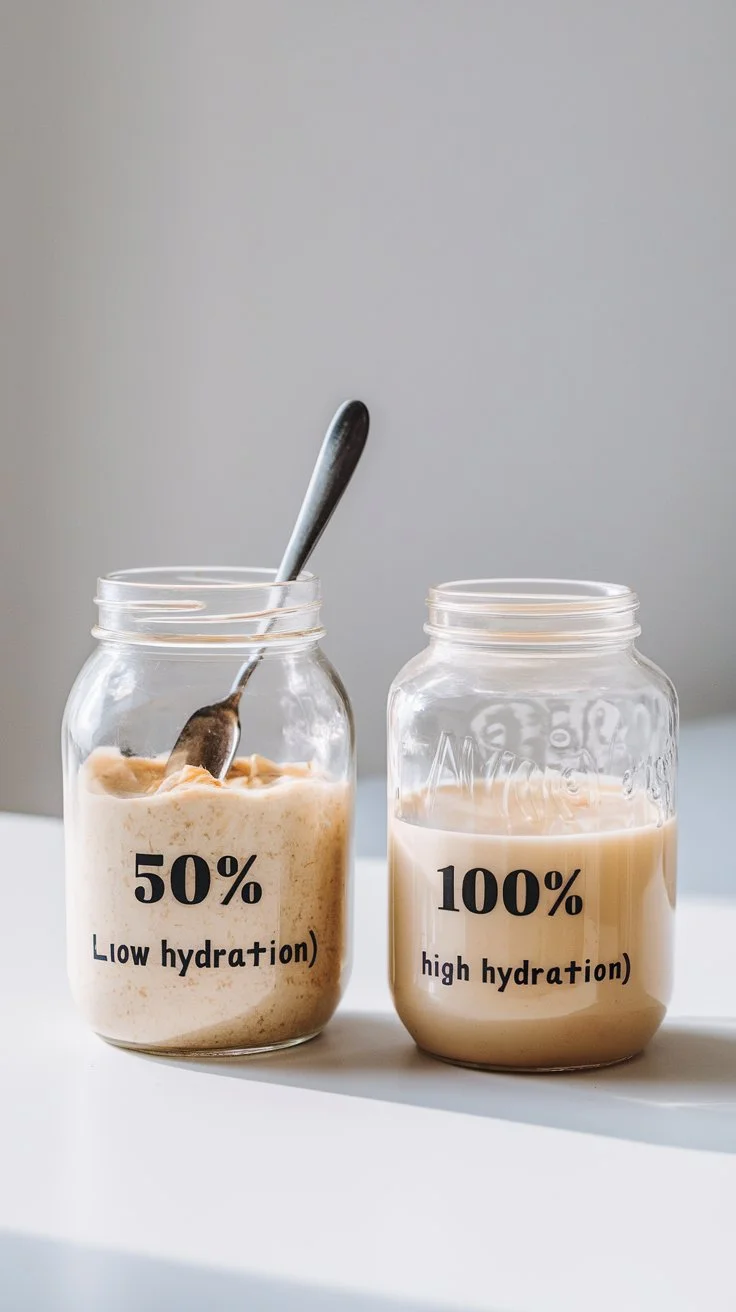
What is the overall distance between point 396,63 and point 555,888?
1.90 m

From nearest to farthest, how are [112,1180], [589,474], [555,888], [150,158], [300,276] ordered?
[112,1180] → [555,888] → [150,158] → [300,276] → [589,474]

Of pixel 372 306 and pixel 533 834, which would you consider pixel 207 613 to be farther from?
pixel 372 306

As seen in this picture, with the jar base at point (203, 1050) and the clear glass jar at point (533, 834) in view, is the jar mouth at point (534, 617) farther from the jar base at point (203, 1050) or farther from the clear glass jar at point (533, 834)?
the jar base at point (203, 1050)

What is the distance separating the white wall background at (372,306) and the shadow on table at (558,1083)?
4.46ft

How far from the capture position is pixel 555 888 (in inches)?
29.2

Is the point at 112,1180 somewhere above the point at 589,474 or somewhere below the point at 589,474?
below

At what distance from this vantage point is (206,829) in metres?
0.76

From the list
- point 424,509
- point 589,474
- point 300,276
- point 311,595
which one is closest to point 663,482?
point 589,474

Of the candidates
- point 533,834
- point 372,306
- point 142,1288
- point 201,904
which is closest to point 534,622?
point 533,834

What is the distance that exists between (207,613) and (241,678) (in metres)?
0.04

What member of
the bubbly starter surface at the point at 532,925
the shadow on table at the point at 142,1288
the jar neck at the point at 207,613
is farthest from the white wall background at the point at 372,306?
the shadow on table at the point at 142,1288

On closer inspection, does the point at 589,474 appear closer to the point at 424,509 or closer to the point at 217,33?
the point at 424,509

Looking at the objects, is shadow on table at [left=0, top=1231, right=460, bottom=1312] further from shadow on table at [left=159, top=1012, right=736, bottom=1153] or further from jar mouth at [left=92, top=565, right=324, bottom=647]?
jar mouth at [left=92, top=565, right=324, bottom=647]

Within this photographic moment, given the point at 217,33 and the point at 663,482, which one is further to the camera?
the point at 663,482
